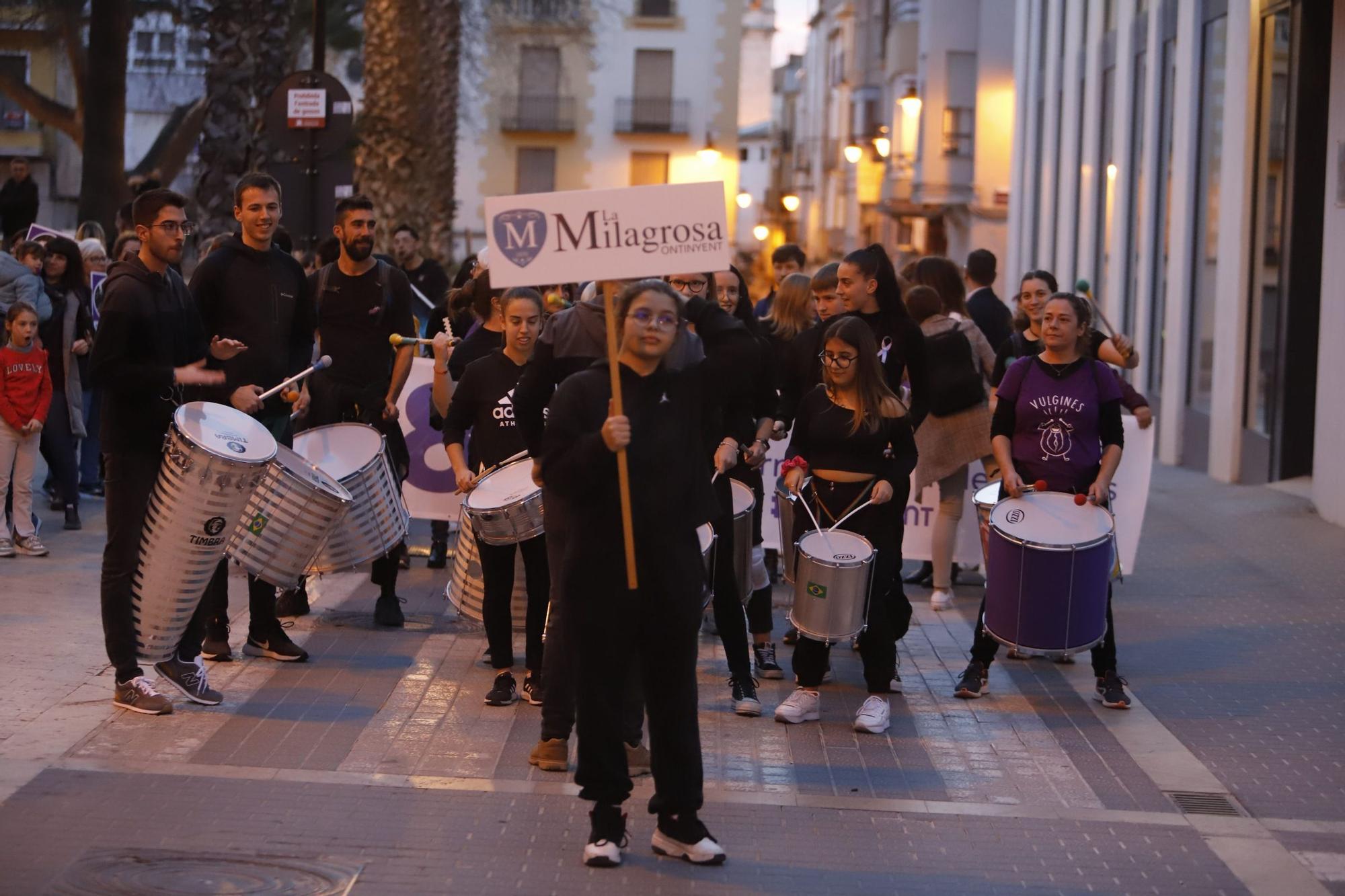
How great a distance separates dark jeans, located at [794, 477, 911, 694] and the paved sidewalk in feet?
0.84

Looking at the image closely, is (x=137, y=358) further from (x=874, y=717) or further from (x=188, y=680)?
(x=874, y=717)

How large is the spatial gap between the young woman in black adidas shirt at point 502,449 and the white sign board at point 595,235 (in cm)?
178

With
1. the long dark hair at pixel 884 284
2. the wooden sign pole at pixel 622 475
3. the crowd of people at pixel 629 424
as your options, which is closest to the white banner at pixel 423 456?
the crowd of people at pixel 629 424

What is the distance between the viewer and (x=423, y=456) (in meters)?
12.4

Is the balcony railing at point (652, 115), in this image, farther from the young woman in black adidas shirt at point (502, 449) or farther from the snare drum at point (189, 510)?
the snare drum at point (189, 510)

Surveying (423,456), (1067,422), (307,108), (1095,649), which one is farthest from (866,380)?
(307,108)

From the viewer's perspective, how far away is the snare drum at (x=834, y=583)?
Answer: 8023 millimetres

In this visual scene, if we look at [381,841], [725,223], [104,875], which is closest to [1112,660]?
[725,223]

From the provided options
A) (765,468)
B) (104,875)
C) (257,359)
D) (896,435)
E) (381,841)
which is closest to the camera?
(104,875)

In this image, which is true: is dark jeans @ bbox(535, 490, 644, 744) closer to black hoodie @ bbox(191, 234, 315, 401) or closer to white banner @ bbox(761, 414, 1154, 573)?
black hoodie @ bbox(191, 234, 315, 401)

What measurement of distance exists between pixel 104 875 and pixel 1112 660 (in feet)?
15.3

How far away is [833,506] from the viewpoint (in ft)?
27.0

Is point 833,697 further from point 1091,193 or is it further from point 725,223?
point 1091,193

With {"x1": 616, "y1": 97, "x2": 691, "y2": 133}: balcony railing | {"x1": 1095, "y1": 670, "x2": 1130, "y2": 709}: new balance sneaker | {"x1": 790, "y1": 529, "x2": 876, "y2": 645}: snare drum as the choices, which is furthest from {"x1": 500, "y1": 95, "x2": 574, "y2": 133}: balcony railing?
{"x1": 790, "y1": 529, "x2": 876, "y2": 645}: snare drum
